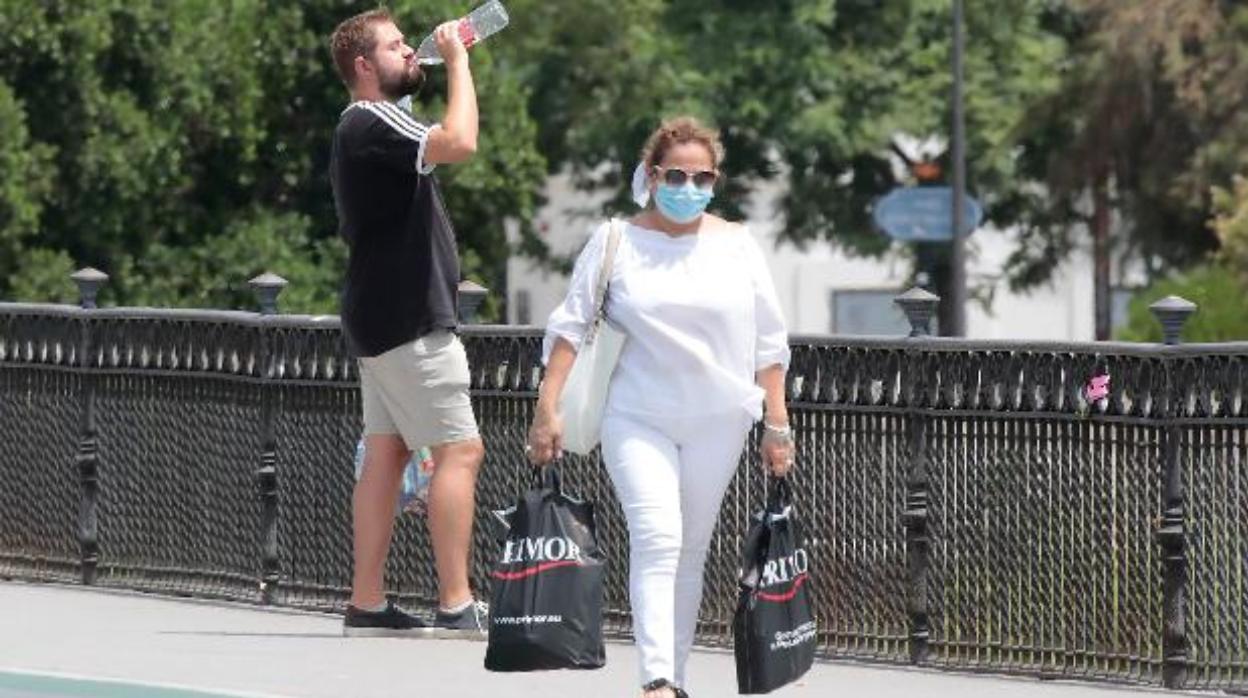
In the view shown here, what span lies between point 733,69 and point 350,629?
36803 mm

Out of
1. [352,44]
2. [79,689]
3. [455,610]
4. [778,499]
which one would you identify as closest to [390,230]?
[352,44]

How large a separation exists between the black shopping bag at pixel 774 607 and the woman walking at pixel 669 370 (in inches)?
6.7

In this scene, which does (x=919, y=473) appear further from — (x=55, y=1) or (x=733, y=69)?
(x=733, y=69)

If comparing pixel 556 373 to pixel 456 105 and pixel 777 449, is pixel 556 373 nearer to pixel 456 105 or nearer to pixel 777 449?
pixel 777 449

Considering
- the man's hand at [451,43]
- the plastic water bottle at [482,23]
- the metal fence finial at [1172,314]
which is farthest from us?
the metal fence finial at [1172,314]

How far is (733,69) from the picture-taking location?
49031 mm

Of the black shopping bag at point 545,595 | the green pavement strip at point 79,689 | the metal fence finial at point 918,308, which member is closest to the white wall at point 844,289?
the metal fence finial at point 918,308

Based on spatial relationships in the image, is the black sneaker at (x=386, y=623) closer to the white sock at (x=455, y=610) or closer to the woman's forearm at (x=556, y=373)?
the white sock at (x=455, y=610)

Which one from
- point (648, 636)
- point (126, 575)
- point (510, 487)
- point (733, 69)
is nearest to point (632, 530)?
point (648, 636)

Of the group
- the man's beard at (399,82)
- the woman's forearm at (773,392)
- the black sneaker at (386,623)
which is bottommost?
the black sneaker at (386,623)

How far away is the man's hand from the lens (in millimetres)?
11078

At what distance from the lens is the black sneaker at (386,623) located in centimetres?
1242

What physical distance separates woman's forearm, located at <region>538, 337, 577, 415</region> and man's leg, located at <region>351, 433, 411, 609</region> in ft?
6.88

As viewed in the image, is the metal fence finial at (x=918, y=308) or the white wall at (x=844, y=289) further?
the white wall at (x=844, y=289)
